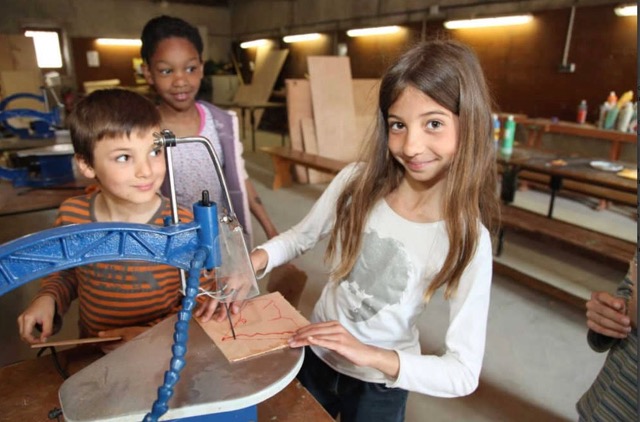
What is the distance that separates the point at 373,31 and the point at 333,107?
3.08 metres

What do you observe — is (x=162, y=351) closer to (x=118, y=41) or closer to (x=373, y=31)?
(x=373, y=31)


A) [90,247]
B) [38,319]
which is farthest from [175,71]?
[90,247]

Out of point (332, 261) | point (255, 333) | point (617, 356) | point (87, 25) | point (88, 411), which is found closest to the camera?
point (88, 411)

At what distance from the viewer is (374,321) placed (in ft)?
3.63

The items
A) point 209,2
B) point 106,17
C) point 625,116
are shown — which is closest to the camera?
point 625,116

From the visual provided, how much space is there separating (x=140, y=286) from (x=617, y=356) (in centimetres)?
124

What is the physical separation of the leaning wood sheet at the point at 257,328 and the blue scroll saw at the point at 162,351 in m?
0.02

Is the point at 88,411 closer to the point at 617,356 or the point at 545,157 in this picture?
the point at 617,356

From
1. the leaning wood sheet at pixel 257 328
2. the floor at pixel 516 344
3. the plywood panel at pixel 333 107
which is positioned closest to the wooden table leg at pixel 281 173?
the plywood panel at pixel 333 107

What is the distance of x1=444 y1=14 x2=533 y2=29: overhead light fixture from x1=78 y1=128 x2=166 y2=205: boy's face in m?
6.08

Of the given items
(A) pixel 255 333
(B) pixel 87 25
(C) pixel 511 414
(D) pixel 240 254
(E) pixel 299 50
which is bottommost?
(C) pixel 511 414

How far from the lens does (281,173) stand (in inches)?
228

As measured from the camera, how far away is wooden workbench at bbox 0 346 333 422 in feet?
2.79

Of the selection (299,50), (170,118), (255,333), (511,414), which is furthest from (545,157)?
(299,50)
